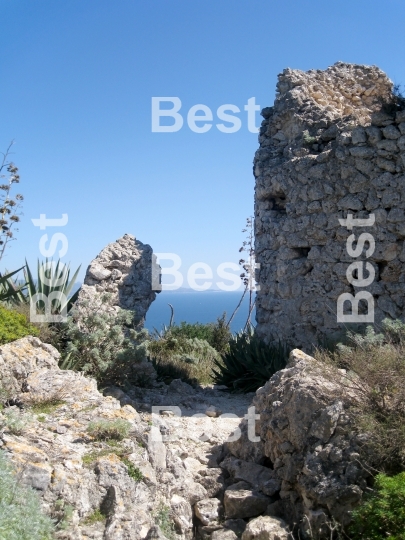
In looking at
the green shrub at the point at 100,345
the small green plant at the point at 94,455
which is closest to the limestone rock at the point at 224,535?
the small green plant at the point at 94,455

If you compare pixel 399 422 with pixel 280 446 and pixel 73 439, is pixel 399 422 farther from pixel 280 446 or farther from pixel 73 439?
pixel 73 439

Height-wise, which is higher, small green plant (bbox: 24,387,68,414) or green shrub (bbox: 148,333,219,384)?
small green plant (bbox: 24,387,68,414)

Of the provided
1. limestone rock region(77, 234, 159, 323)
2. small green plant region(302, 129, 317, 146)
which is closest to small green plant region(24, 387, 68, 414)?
limestone rock region(77, 234, 159, 323)

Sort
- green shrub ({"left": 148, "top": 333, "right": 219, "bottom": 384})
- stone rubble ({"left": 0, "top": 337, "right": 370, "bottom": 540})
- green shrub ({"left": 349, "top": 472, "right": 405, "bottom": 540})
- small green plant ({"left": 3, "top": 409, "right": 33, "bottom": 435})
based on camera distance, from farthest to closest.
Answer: green shrub ({"left": 148, "top": 333, "right": 219, "bottom": 384}) < small green plant ({"left": 3, "top": 409, "right": 33, "bottom": 435}) < stone rubble ({"left": 0, "top": 337, "right": 370, "bottom": 540}) < green shrub ({"left": 349, "top": 472, "right": 405, "bottom": 540})

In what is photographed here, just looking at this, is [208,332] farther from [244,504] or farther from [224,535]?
[224,535]

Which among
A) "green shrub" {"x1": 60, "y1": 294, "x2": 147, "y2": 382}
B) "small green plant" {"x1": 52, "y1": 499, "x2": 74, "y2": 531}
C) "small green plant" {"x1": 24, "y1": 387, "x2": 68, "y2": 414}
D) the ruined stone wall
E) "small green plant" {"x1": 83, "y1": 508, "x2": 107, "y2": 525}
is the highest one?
the ruined stone wall

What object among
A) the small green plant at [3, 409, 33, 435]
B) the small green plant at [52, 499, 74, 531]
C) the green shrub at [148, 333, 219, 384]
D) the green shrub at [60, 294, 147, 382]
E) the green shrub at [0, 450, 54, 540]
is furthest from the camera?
the green shrub at [148, 333, 219, 384]

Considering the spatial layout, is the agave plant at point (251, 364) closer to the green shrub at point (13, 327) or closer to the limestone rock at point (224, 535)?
the green shrub at point (13, 327)

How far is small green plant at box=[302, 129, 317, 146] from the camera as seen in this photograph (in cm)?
925

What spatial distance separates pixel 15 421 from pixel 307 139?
265 inches

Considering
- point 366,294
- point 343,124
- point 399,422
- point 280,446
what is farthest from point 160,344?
point 399,422

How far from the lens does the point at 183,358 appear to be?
10500 mm

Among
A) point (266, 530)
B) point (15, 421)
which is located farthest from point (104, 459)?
point (266, 530)

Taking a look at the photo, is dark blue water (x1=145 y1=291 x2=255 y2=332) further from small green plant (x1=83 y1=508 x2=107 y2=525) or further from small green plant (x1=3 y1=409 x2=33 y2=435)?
small green plant (x1=83 y1=508 x2=107 y2=525)
